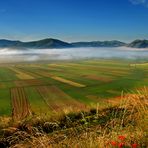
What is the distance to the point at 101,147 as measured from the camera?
15.0 ft

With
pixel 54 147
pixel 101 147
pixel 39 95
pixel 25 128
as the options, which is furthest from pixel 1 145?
pixel 39 95

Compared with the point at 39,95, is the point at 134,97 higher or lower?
higher

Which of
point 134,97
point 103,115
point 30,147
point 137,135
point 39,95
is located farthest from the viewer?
point 39,95

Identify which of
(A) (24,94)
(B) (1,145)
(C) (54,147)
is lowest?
(A) (24,94)

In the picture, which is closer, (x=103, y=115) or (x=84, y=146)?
(x=84, y=146)

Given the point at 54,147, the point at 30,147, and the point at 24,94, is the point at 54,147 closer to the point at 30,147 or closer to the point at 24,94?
the point at 30,147

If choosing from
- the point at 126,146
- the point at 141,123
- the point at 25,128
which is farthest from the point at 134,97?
the point at 25,128

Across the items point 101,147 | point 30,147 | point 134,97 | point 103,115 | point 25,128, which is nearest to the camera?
point 101,147

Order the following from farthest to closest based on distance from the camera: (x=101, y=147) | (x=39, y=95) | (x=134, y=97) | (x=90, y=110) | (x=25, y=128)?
1. (x=39, y=95)
2. (x=90, y=110)
3. (x=25, y=128)
4. (x=134, y=97)
5. (x=101, y=147)

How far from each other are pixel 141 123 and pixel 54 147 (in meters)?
2.00

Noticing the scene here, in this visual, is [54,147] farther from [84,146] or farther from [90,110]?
[90,110]

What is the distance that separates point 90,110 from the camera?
10.8 meters

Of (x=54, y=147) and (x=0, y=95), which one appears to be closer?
(x=54, y=147)

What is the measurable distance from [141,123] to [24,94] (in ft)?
180
